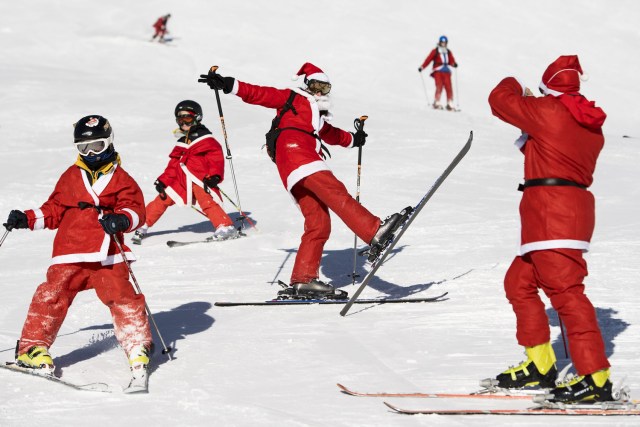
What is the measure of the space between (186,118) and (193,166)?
0.51 meters

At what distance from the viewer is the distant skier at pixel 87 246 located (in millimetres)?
5738

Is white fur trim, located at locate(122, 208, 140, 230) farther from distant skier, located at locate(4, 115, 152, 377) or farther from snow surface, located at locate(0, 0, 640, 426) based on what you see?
snow surface, located at locate(0, 0, 640, 426)

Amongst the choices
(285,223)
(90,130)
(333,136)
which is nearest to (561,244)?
(90,130)

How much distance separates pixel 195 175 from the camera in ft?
34.9

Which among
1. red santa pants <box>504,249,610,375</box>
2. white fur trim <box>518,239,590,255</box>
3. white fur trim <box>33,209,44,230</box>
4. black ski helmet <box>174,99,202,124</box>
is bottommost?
red santa pants <box>504,249,610,375</box>

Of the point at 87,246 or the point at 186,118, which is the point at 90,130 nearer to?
the point at 87,246

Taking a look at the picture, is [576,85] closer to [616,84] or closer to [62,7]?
[616,84]

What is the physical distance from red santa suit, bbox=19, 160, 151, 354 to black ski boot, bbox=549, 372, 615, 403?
2.30 meters

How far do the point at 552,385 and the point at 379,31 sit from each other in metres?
24.7

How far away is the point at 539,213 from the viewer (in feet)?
16.8

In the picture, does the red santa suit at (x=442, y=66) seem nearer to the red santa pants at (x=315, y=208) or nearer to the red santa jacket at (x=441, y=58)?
the red santa jacket at (x=441, y=58)

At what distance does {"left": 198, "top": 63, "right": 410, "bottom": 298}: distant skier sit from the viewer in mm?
7488

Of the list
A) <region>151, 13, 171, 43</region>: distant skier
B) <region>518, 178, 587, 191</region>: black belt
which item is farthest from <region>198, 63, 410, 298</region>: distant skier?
<region>151, 13, 171, 43</region>: distant skier

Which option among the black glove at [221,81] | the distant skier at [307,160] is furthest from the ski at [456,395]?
the black glove at [221,81]
